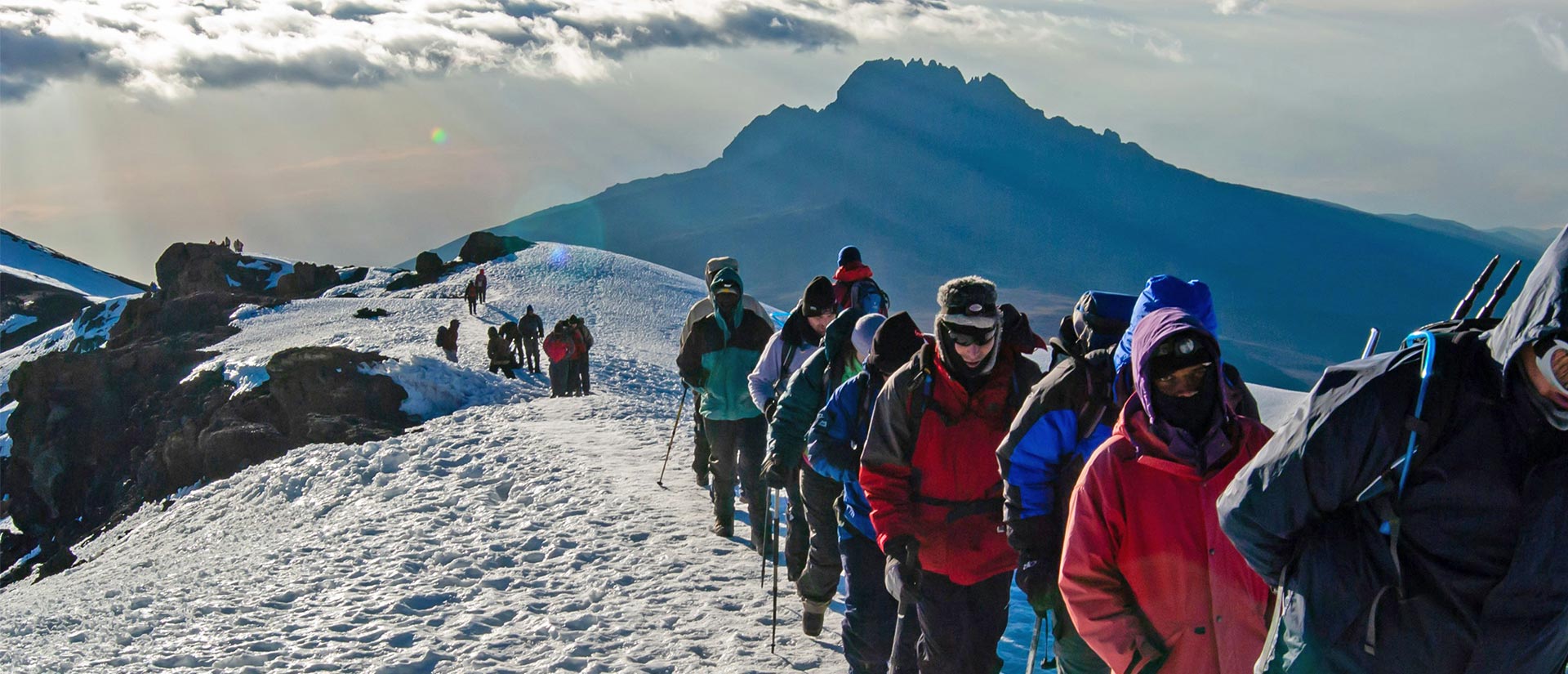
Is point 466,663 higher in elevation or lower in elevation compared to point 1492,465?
lower

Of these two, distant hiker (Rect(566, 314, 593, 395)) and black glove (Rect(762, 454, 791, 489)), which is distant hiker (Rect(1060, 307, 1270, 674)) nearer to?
black glove (Rect(762, 454, 791, 489))

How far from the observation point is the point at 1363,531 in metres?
→ 2.34

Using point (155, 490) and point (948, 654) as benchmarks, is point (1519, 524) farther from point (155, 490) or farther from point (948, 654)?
point (155, 490)

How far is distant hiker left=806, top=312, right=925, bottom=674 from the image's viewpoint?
4.89m

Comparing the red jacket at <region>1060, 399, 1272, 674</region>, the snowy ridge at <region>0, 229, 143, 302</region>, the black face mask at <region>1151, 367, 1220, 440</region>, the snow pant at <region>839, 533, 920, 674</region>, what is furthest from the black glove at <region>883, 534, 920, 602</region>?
the snowy ridge at <region>0, 229, 143, 302</region>

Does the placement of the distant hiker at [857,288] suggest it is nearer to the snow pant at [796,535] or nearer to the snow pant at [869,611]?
the snow pant at [796,535]

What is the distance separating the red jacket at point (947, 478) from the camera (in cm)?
424

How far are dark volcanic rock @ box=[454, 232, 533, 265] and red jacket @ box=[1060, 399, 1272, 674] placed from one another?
189 feet

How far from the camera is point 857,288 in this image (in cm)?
722

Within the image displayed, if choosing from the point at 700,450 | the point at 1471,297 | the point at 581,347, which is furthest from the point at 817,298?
the point at 581,347

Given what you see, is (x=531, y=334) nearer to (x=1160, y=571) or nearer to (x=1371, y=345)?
(x=1160, y=571)

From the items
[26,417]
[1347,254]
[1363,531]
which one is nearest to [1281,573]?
[1363,531]

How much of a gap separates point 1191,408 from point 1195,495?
0.25 m

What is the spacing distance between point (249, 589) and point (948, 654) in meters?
7.00
